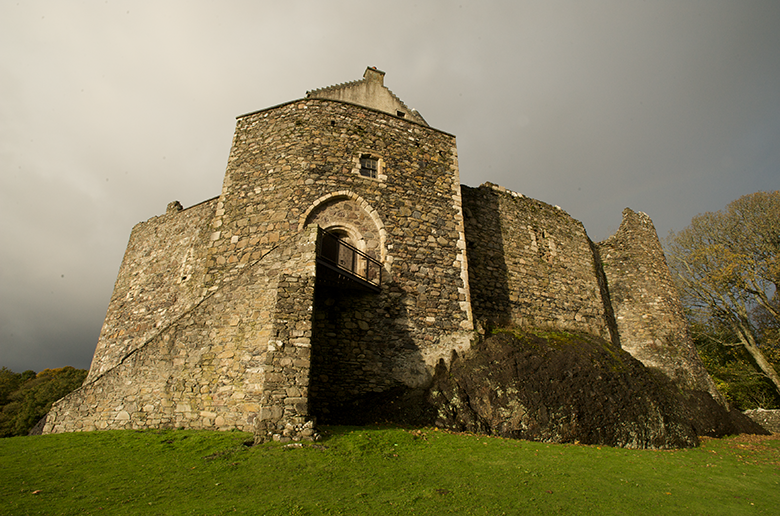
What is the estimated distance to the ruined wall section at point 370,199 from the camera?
448 inches

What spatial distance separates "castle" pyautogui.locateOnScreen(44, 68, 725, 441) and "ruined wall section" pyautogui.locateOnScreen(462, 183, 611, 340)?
7cm

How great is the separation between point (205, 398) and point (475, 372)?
6.54m

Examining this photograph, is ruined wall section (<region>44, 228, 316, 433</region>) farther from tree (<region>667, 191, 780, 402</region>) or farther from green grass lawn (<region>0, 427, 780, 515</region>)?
tree (<region>667, 191, 780, 402</region>)

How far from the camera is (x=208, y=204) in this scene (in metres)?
17.1

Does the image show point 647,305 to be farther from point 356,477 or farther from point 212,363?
point 212,363

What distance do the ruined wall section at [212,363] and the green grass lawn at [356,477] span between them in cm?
62

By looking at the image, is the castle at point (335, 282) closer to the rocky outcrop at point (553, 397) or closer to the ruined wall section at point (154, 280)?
the ruined wall section at point (154, 280)

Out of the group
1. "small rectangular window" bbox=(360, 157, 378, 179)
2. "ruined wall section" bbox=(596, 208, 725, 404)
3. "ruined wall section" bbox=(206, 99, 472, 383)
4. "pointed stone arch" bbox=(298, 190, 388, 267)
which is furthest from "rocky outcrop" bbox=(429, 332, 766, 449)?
"ruined wall section" bbox=(596, 208, 725, 404)

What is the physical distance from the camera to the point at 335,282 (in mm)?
10328

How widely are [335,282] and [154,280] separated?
10762mm

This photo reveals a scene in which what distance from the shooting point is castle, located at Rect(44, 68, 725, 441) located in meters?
8.60

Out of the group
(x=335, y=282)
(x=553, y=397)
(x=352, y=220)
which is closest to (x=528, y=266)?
(x=553, y=397)

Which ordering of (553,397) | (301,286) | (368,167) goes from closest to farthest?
(301,286) → (553,397) → (368,167)

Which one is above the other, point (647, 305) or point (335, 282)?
point (647, 305)
